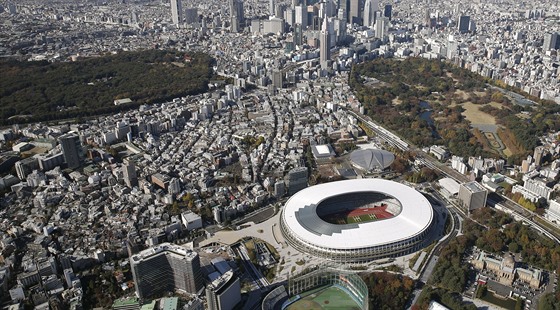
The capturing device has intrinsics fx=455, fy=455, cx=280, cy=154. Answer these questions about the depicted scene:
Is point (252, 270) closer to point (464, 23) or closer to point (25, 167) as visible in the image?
point (25, 167)

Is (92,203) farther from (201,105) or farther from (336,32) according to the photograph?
(336,32)

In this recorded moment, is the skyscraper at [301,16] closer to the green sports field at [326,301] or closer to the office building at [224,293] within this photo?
the green sports field at [326,301]

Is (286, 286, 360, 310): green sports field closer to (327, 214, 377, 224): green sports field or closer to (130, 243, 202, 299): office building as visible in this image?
(130, 243, 202, 299): office building

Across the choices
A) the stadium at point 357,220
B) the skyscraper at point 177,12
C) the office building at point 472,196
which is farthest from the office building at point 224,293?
the skyscraper at point 177,12

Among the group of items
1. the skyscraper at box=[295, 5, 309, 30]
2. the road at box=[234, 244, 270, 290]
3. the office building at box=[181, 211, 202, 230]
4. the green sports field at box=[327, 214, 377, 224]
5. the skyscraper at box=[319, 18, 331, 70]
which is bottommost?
the road at box=[234, 244, 270, 290]

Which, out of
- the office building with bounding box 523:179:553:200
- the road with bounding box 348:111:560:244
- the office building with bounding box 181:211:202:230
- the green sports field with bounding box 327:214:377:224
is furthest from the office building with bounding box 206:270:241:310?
the office building with bounding box 523:179:553:200

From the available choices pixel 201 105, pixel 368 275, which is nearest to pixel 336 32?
pixel 201 105

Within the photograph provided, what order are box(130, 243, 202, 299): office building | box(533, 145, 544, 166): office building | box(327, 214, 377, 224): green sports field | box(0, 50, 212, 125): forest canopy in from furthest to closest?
box(0, 50, 212, 125): forest canopy → box(533, 145, 544, 166): office building → box(327, 214, 377, 224): green sports field → box(130, 243, 202, 299): office building
